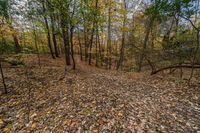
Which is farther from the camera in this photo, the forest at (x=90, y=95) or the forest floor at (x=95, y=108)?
the forest at (x=90, y=95)

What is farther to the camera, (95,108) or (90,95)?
(90,95)

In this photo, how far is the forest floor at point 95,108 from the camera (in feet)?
12.5

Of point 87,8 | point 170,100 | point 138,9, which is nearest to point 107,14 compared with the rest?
point 138,9

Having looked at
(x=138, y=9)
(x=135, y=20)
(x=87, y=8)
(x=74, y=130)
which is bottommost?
(x=74, y=130)

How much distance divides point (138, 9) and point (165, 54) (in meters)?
7.25

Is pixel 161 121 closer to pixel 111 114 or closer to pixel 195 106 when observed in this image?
pixel 111 114

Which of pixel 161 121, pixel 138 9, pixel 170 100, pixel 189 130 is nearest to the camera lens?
pixel 189 130

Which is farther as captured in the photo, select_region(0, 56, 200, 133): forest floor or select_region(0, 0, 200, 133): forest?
select_region(0, 0, 200, 133): forest

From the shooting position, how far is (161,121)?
12.9 ft

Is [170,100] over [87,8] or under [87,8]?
under

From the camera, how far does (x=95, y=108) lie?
475 centimetres

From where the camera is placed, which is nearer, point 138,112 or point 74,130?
point 74,130

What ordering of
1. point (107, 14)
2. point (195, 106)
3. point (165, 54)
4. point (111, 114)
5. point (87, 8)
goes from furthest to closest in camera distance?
point (107, 14) → point (165, 54) → point (87, 8) → point (195, 106) → point (111, 114)

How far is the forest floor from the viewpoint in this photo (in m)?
3.80
